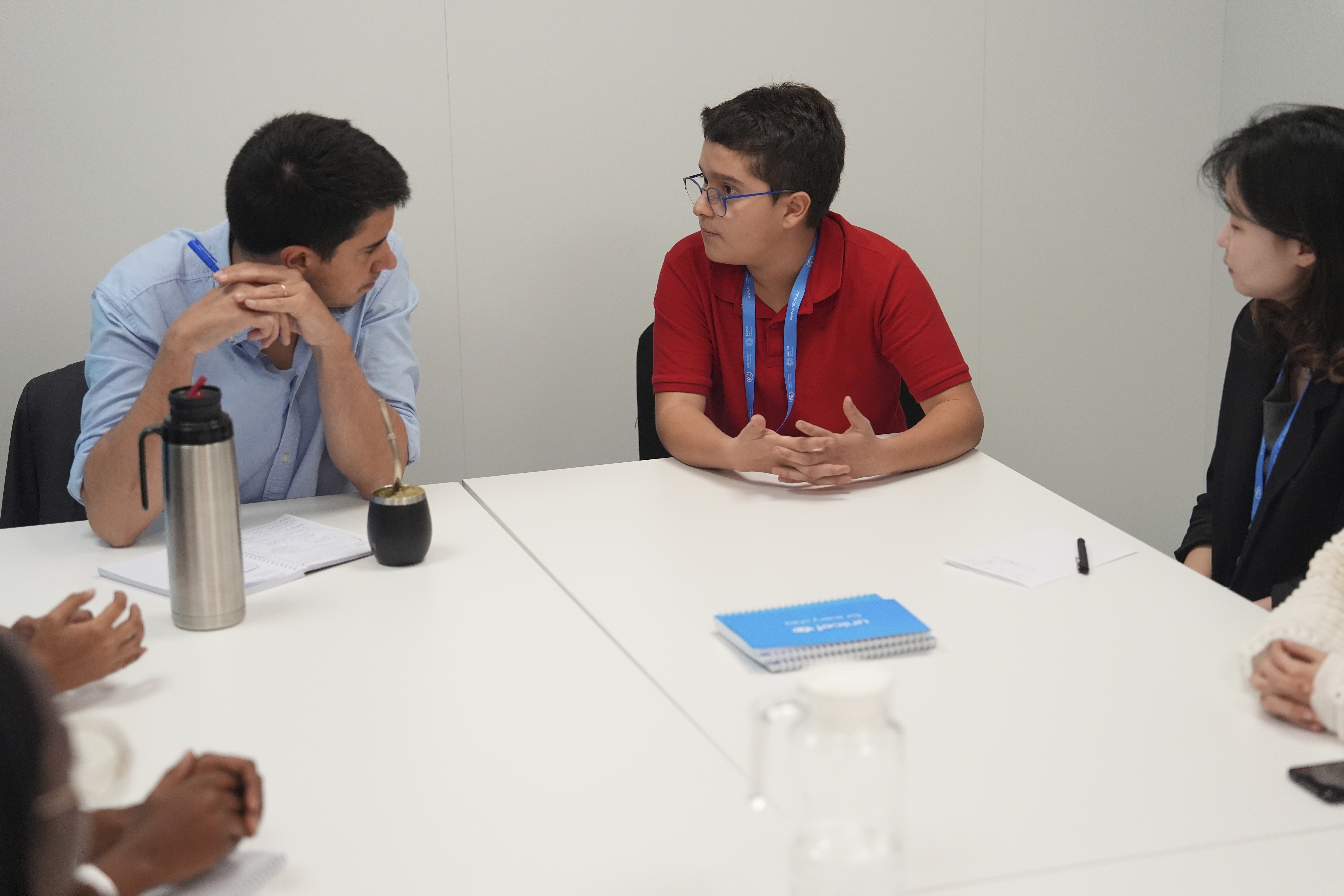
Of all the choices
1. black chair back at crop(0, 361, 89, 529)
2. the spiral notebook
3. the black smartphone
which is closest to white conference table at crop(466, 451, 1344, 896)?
the black smartphone

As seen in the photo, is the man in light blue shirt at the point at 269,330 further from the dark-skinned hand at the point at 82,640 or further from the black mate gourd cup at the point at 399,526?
the dark-skinned hand at the point at 82,640

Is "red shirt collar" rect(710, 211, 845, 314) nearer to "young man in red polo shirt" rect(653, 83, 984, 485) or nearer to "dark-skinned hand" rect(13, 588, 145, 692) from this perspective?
"young man in red polo shirt" rect(653, 83, 984, 485)

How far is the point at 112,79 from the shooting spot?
292 centimetres

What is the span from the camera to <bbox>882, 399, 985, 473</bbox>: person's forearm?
7.40 ft

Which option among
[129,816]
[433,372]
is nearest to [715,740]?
[129,816]

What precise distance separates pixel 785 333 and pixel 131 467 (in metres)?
1.30

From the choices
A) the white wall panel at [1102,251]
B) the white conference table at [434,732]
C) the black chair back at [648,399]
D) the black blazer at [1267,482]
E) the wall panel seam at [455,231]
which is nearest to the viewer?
the white conference table at [434,732]

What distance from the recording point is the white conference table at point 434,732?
1092 mm

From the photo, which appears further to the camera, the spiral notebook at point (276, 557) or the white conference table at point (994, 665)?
the spiral notebook at point (276, 557)

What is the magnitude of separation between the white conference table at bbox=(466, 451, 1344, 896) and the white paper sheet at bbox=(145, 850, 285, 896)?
464mm

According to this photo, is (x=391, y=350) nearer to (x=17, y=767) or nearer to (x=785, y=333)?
(x=785, y=333)

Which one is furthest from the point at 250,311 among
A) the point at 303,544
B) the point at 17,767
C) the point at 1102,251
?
the point at 1102,251

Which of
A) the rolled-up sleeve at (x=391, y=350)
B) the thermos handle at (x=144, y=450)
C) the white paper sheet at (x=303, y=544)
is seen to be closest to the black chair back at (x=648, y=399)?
the rolled-up sleeve at (x=391, y=350)

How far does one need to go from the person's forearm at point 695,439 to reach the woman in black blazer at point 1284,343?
89cm
